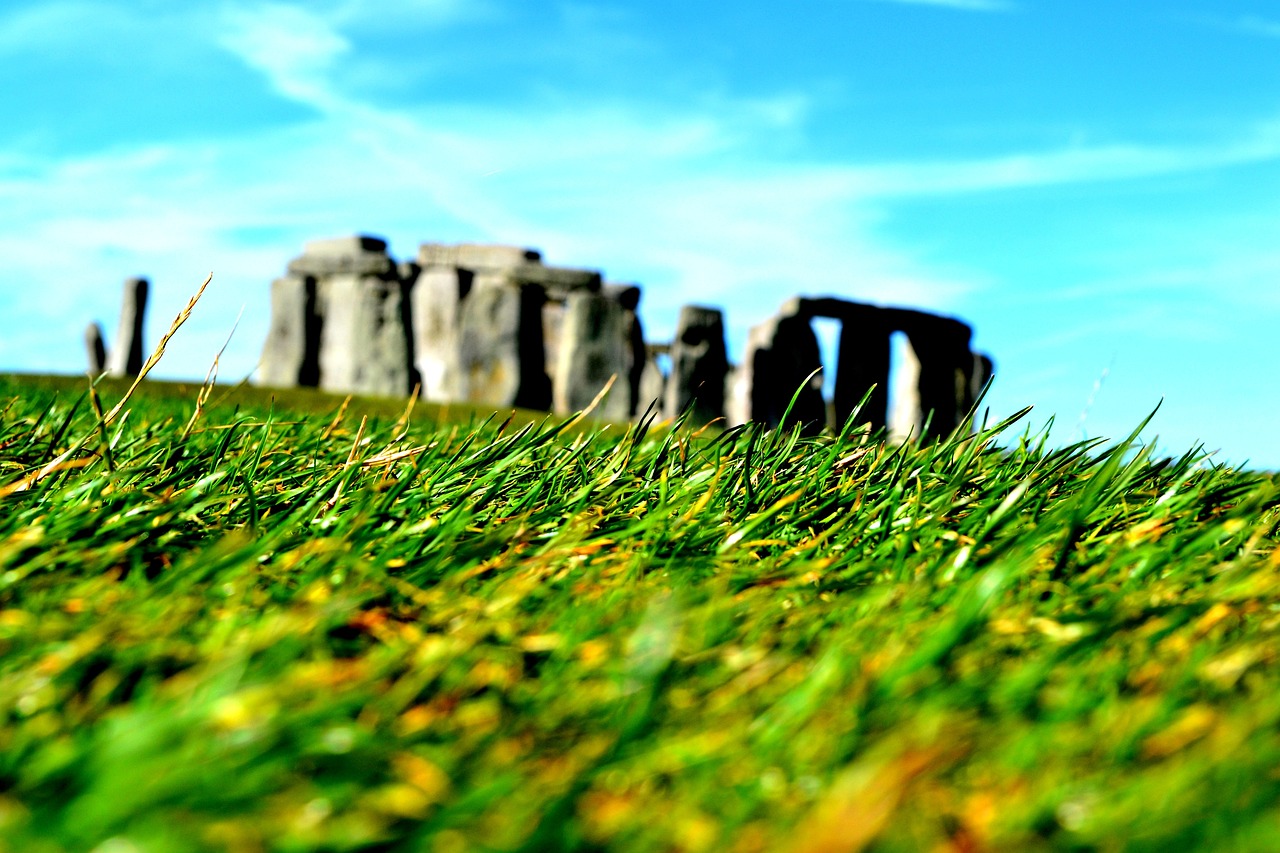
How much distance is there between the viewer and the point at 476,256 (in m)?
14.8

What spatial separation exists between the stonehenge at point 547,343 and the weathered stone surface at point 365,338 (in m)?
0.02

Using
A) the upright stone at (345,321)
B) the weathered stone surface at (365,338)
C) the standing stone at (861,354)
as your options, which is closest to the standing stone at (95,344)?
the upright stone at (345,321)

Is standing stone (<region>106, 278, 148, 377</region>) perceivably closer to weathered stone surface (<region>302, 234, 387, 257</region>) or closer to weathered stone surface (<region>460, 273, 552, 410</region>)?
weathered stone surface (<region>302, 234, 387, 257</region>)

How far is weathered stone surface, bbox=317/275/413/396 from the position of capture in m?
14.2

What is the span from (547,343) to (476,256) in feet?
4.93

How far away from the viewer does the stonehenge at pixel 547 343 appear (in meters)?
13.2

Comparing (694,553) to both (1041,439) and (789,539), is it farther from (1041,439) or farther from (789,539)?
(1041,439)

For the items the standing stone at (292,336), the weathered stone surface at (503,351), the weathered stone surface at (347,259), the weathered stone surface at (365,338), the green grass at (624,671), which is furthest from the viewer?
the standing stone at (292,336)

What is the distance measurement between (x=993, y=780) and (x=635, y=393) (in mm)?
12428

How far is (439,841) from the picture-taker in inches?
33.6

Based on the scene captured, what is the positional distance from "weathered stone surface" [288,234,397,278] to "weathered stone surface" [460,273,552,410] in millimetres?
1685

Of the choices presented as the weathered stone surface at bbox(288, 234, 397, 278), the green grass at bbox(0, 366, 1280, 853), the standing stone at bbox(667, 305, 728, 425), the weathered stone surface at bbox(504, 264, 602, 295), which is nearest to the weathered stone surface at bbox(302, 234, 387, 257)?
the weathered stone surface at bbox(288, 234, 397, 278)

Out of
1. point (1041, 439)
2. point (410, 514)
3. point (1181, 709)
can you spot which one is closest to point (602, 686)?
point (1181, 709)

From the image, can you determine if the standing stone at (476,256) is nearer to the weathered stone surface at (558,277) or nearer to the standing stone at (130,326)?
the weathered stone surface at (558,277)
